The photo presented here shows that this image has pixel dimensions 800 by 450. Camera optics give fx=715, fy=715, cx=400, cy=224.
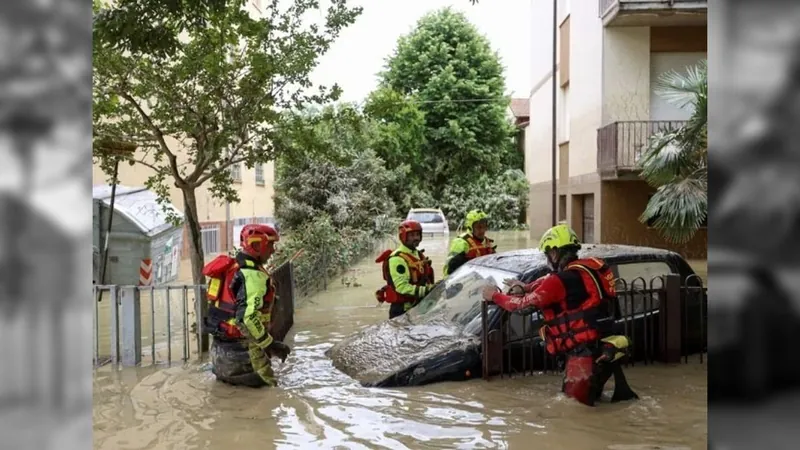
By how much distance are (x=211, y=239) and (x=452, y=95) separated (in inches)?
733

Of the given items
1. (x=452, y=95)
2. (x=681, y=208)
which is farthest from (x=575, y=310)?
(x=452, y=95)

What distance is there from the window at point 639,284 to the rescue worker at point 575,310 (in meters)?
1.33

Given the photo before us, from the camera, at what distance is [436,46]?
121ft

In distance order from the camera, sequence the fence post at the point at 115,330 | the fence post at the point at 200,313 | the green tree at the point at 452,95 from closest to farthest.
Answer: the fence post at the point at 115,330, the fence post at the point at 200,313, the green tree at the point at 452,95

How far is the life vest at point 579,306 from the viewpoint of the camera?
547cm

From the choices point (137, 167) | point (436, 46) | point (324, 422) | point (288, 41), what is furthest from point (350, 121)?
point (436, 46)

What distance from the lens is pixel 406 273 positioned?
811 cm

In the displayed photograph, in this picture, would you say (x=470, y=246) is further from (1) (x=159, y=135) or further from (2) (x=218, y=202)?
(2) (x=218, y=202)

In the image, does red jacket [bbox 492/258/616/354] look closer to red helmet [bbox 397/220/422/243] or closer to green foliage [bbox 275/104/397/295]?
red helmet [bbox 397/220/422/243]

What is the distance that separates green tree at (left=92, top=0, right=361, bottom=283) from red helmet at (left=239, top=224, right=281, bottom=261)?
267cm

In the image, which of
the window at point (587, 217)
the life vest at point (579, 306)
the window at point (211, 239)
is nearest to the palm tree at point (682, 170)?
the life vest at point (579, 306)

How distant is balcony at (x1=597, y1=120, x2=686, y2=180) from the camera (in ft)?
52.3

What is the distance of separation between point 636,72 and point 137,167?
12.0 meters

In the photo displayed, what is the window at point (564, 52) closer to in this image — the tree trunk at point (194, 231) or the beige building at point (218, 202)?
the beige building at point (218, 202)
